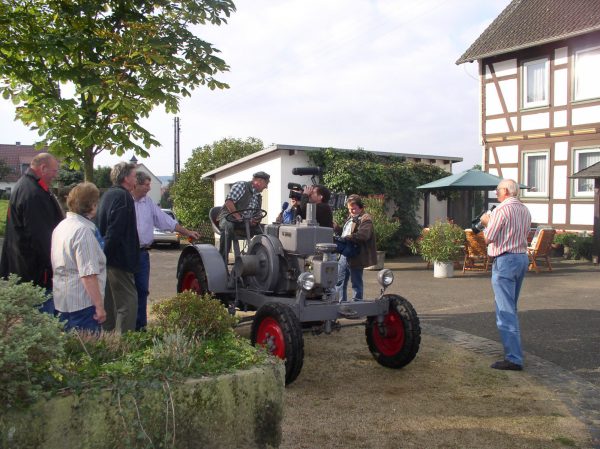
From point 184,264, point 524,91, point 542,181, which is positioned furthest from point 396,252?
point 184,264

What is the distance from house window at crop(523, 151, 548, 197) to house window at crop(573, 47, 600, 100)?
6.90 ft

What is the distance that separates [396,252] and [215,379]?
14496 mm

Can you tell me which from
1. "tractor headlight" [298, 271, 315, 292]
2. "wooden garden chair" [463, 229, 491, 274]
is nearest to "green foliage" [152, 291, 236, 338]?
"tractor headlight" [298, 271, 315, 292]

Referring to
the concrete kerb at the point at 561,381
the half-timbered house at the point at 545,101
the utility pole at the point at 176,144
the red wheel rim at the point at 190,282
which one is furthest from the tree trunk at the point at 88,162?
the utility pole at the point at 176,144

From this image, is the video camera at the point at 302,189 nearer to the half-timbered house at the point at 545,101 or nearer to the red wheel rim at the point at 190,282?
the red wheel rim at the point at 190,282

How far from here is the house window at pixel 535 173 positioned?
18.4 meters

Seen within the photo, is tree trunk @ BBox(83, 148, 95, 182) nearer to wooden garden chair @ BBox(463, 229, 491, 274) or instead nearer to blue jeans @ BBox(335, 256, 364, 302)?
blue jeans @ BBox(335, 256, 364, 302)

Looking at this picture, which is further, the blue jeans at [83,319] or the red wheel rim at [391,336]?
the red wheel rim at [391,336]

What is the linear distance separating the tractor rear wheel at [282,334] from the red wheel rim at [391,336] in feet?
3.67

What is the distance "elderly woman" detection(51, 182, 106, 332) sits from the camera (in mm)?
4090

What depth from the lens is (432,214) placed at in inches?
778

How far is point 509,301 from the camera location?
18.3 feet

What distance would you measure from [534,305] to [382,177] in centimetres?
844

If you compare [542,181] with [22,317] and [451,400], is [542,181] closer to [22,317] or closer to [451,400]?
[451,400]
